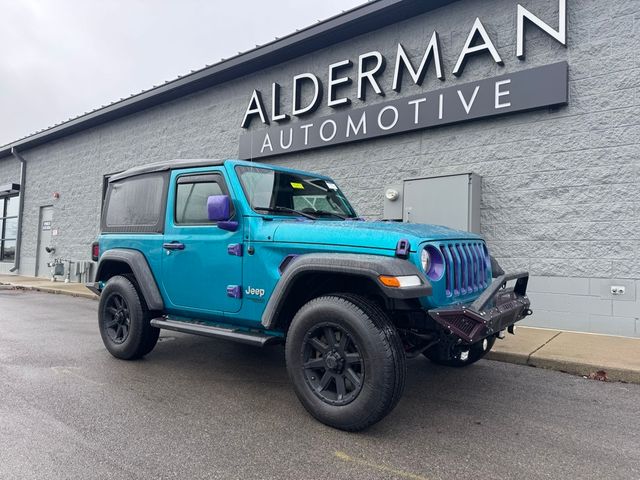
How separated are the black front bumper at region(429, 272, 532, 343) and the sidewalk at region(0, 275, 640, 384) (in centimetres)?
157

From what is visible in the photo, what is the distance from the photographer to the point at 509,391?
417cm

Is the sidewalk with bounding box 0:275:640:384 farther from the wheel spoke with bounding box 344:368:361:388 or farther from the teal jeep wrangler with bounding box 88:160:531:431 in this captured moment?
the wheel spoke with bounding box 344:368:361:388

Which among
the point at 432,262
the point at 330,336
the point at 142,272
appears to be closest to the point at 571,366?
the point at 432,262

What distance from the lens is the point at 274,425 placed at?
3.30 meters

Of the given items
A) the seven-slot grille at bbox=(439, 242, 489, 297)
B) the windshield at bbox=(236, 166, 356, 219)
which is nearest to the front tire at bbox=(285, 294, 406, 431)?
the seven-slot grille at bbox=(439, 242, 489, 297)

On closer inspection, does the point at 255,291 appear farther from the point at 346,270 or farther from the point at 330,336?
the point at 346,270

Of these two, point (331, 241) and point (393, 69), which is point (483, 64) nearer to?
point (393, 69)

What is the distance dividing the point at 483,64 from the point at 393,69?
5.65ft

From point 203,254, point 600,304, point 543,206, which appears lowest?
point 600,304

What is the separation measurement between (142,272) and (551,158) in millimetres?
5997

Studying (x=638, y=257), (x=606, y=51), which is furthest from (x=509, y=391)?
A: (x=606, y=51)

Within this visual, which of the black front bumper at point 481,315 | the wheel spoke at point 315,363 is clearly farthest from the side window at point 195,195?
the black front bumper at point 481,315

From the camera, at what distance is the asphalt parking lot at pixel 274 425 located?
2.70m

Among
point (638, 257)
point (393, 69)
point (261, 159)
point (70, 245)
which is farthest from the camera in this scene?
point (70, 245)
